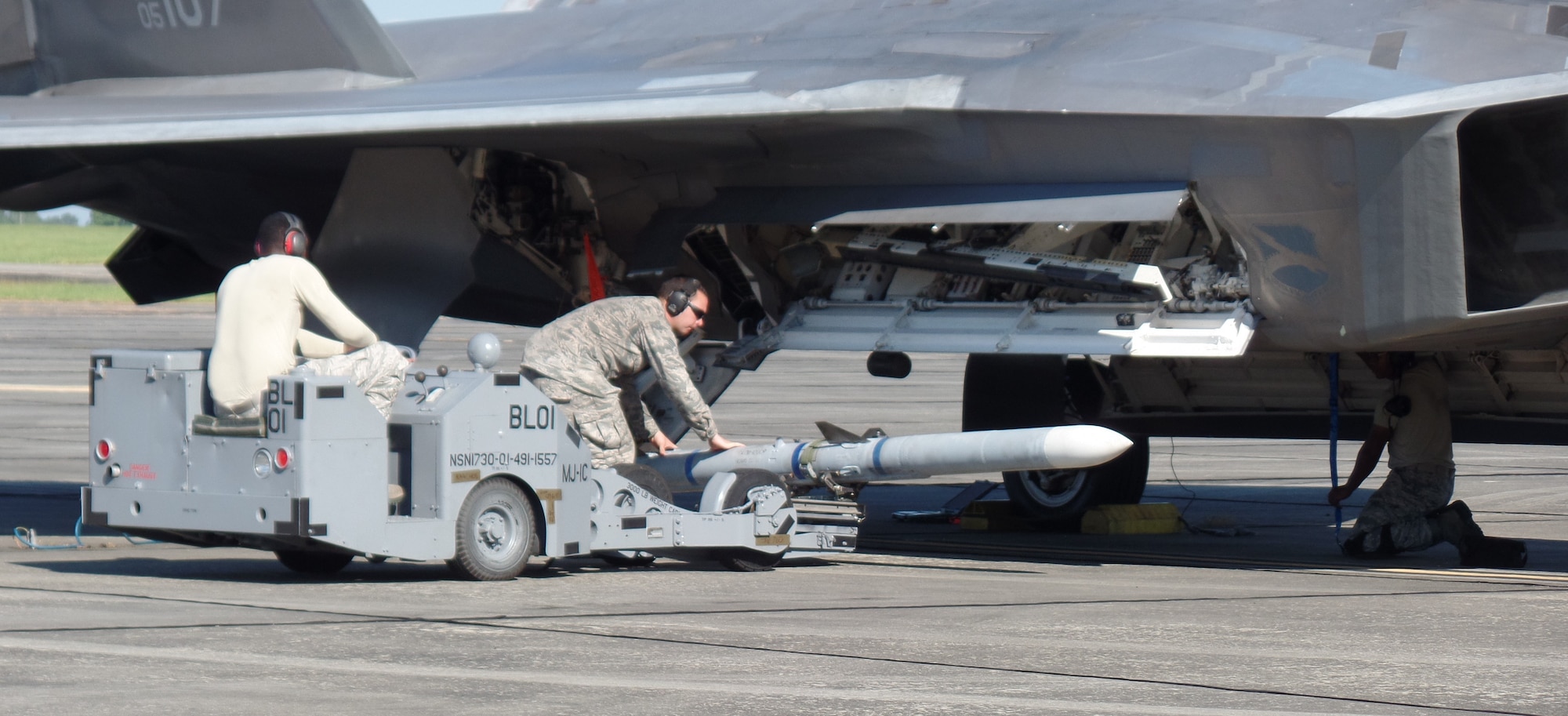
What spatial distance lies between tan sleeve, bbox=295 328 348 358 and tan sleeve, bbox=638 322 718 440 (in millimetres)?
1555

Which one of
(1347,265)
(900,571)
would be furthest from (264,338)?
(1347,265)

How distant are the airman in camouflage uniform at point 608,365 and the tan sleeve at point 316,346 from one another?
1.03m

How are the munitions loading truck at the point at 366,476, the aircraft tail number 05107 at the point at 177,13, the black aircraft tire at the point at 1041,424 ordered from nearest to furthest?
the munitions loading truck at the point at 366,476 < the black aircraft tire at the point at 1041,424 < the aircraft tail number 05107 at the point at 177,13

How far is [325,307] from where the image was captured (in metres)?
8.58

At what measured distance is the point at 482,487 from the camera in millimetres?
8703

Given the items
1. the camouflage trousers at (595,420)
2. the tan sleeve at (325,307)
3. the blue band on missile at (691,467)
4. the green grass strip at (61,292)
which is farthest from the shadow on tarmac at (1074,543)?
the green grass strip at (61,292)

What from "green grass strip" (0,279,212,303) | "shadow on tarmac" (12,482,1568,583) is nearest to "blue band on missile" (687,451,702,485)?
"shadow on tarmac" (12,482,1568,583)

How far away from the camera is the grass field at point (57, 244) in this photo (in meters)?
97.6

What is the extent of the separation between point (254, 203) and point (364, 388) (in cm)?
507

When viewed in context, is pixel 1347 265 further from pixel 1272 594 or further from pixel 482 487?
pixel 482 487

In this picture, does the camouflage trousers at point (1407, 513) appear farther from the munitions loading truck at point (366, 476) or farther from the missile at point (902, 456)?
the munitions loading truck at point (366, 476)

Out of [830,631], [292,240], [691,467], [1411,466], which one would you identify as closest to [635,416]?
[691,467]

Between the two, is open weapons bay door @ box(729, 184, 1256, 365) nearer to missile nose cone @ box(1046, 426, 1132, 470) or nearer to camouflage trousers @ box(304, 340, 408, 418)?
missile nose cone @ box(1046, 426, 1132, 470)

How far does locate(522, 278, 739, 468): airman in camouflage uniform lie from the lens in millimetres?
9555
